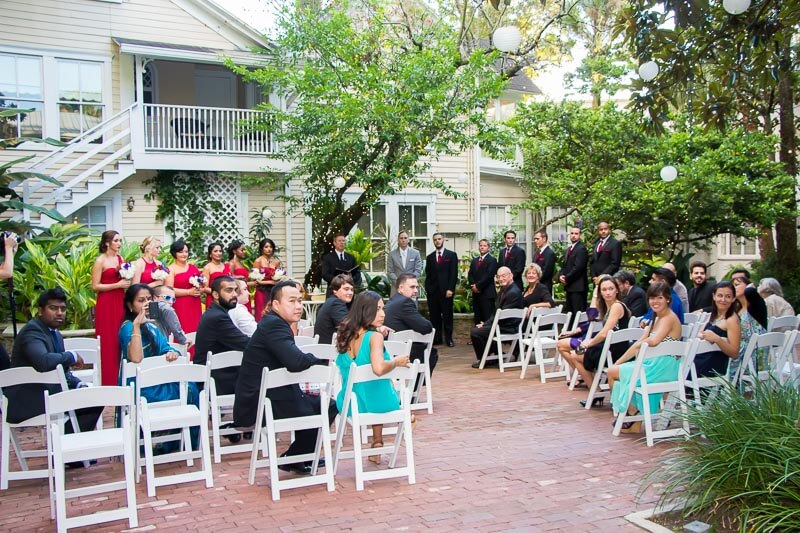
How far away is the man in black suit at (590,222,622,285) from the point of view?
1242 centimetres

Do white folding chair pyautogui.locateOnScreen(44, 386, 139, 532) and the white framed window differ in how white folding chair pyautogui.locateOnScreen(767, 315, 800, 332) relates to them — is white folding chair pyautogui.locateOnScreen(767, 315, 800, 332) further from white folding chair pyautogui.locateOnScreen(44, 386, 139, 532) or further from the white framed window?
the white framed window

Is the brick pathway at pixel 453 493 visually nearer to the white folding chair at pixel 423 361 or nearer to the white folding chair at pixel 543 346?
the white folding chair at pixel 423 361

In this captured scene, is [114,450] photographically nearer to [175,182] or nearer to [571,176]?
[175,182]

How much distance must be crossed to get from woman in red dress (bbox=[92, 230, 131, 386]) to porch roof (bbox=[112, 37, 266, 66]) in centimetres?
696

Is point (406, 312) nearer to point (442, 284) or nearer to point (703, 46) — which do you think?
point (703, 46)

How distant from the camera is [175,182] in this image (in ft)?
53.3

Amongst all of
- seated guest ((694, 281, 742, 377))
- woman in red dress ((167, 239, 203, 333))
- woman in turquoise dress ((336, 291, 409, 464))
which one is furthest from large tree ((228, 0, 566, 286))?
woman in turquoise dress ((336, 291, 409, 464))

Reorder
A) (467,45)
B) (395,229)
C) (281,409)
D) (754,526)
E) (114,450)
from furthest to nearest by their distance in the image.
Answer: (395,229) → (467,45) → (281,409) → (114,450) → (754,526)

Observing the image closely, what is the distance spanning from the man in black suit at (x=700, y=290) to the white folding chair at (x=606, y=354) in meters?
2.29

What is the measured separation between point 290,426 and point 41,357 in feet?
6.57

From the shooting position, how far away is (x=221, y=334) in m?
6.96

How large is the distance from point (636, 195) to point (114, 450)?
11.8m

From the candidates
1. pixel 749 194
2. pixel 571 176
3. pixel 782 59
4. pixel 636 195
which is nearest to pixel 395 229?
pixel 571 176

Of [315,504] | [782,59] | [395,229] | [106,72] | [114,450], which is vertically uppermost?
[106,72]
